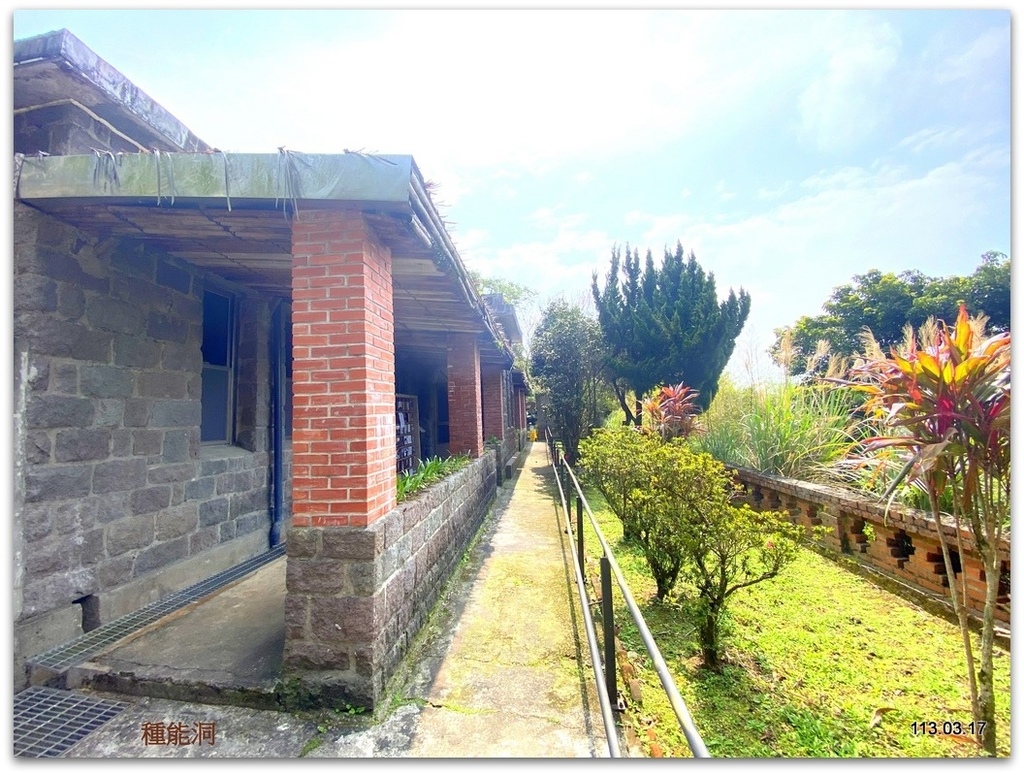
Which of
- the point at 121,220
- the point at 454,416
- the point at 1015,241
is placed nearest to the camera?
the point at 1015,241

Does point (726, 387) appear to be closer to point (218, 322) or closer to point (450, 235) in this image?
point (450, 235)

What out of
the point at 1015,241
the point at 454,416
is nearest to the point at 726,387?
the point at 454,416

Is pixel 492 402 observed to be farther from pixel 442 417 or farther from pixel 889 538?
pixel 889 538

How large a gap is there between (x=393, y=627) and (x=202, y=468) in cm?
250

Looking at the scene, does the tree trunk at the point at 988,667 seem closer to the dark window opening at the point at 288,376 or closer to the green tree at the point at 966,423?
the green tree at the point at 966,423

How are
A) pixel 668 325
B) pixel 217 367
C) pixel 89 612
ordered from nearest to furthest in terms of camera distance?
pixel 89 612 → pixel 217 367 → pixel 668 325

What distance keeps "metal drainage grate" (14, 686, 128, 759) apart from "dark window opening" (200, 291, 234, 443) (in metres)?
2.29

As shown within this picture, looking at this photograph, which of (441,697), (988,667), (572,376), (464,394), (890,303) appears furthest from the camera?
(890,303)

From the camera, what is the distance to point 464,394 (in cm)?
680

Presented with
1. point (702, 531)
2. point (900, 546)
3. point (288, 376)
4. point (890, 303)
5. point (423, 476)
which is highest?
point (890, 303)

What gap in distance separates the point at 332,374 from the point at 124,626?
2377 millimetres

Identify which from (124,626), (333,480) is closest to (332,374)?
(333,480)

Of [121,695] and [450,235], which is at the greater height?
[450,235]

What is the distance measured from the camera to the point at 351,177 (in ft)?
7.88
